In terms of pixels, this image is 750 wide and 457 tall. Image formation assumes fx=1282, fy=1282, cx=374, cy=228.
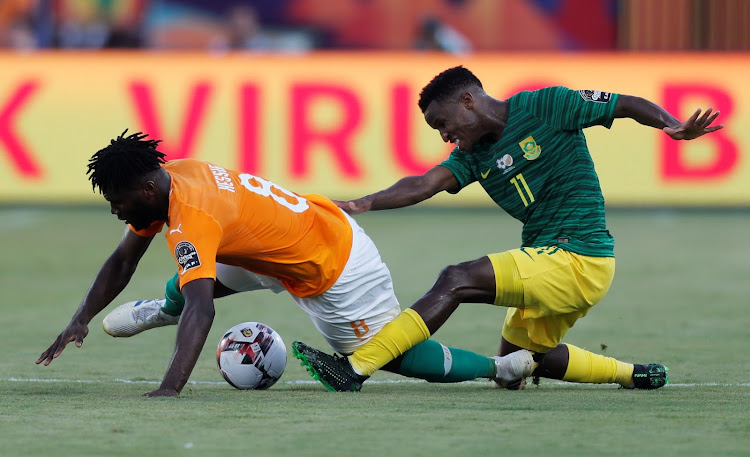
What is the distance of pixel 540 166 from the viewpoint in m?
6.64

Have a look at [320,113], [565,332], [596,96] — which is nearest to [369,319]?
[565,332]

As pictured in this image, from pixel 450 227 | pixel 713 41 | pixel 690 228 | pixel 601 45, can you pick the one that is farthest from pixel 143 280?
pixel 601 45

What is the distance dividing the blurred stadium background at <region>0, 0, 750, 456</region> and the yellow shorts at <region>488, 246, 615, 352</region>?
0.36 metres

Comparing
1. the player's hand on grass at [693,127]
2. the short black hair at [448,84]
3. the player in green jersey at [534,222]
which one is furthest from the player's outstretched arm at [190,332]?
the player's hand on grass at [693,127]

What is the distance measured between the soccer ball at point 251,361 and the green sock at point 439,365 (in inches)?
25.4

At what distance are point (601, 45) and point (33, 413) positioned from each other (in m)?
19.3

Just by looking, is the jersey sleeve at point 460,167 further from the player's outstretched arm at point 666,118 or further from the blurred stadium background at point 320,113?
the blurred stadium background at point 320,113

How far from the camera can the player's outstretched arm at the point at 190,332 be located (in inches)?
228

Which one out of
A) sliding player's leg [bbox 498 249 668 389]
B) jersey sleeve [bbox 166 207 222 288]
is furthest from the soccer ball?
sliding player's leg [bbox 498 249 668 389]

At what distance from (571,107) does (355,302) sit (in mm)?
1498

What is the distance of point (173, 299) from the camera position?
273 inches

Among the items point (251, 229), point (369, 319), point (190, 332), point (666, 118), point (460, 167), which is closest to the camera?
point (190, 332)

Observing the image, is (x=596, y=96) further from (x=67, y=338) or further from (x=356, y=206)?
(x=67, y=338)

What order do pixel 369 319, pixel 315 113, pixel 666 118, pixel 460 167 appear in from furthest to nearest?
1. pixel 315 113
2. pixel 460 167
3. pixel 369 319
4. pixel 666 118
